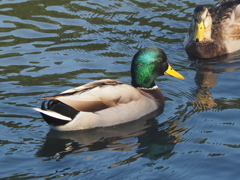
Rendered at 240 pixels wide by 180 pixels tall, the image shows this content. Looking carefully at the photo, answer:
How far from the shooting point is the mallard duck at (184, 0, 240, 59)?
10703mm

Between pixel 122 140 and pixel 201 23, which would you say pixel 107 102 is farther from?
pixel 201 23

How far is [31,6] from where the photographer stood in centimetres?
1250

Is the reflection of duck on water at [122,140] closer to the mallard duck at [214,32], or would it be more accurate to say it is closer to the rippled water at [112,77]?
the rippled water at [112,77]

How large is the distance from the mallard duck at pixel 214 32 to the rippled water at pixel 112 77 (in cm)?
19

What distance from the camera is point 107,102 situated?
25.4ft

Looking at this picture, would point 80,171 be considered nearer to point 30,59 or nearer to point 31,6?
point 30,59

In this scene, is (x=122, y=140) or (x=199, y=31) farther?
(x=199, y=31)

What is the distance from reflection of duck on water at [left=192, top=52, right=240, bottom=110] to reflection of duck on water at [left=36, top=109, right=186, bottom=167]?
0.87 m

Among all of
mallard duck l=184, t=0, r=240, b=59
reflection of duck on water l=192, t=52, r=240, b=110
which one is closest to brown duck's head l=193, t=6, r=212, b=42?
mallard duck l=184, t=0, r=240, b=59

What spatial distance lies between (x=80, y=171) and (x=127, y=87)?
192 centimetres

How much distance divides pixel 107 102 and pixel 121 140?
66 centimetres

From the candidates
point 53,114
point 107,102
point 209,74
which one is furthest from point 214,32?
point 53,114

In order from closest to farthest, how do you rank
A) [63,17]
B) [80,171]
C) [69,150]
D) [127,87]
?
[80,171] → [69,150] → [127,87] → [63,17]

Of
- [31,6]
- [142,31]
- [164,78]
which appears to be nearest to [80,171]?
[164,78]
